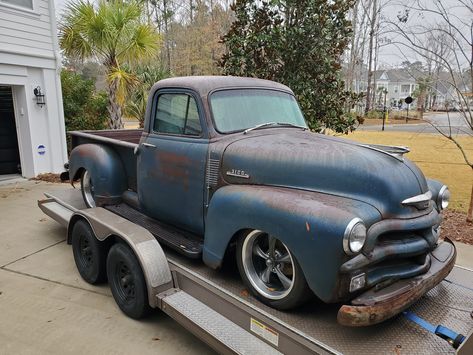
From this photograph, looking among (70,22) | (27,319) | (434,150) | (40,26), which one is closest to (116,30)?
(70,22)

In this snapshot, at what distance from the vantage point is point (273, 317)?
2.45 m

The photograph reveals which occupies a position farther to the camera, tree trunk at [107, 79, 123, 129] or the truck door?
tree trunk at [107, 79, 123, 129]

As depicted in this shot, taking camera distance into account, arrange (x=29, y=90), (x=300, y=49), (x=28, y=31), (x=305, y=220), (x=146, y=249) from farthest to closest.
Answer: (x=29, y=90), (x=28, y=31), (x=300, y=49), (x=146, y=249), (x=305, y=220)

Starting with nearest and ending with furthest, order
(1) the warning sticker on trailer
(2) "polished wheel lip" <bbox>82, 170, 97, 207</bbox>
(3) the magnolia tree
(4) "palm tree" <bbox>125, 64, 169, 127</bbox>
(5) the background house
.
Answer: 1. (1) the warning sticker on trailer
2. (2) "polished wheel lip" <bbox>82, 170, 97, 207</bbox>
3. (3) the magnolia tree
4. (5) the background house
5. (4) "palm tree" <bbox>125, 64, 169, 127</bbox>

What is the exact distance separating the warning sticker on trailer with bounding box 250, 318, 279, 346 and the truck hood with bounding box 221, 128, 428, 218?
38.4 inches

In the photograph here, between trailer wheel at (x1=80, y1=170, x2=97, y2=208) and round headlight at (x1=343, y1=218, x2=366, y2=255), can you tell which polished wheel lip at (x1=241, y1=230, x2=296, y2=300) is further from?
trailer wheel at (x1=80, y1=170, x2=97, y2=208)

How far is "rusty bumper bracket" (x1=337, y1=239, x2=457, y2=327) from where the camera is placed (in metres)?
2.13

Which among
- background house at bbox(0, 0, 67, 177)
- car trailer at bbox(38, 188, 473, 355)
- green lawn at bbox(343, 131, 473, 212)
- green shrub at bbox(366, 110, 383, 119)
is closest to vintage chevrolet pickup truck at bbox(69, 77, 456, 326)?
car trailer at bbox(38, 188, 473, 355)

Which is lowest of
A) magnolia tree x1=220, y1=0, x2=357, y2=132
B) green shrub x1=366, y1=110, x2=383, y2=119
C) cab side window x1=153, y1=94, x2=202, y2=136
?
green shrub x1=366, y1=110, x2=383, y2=119

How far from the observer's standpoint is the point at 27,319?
340 cm

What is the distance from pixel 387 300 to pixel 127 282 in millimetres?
2245

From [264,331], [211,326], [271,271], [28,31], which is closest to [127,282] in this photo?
[211,326]

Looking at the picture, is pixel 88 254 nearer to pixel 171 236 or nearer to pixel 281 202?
pixel 171 236

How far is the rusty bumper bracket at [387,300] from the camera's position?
213 centimetres
